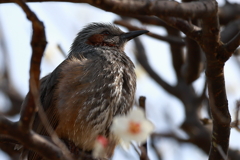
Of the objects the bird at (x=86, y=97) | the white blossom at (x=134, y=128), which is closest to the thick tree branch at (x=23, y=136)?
the white blossom at (x=134, y=128)

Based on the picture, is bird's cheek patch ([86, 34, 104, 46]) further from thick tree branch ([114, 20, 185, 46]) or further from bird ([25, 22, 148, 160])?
bird ([25, 22, 148, 160])

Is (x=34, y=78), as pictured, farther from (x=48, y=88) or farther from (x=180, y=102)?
(x=180, y=102)

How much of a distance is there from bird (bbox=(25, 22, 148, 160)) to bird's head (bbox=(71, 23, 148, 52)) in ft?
2.34

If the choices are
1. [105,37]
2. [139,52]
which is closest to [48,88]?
[105,37]

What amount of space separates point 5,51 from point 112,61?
2543 mm

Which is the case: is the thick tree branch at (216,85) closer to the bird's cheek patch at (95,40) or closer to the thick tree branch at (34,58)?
the thick tree branch at (34,58)

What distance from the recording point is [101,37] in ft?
18.6

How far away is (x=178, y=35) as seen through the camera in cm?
669

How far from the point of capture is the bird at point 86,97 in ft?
13.9

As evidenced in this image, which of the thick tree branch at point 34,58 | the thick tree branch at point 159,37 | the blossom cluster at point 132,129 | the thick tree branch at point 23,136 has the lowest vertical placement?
the thick tree branch at point 159,37

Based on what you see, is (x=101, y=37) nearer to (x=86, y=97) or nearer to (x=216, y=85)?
(x=86, y=97)

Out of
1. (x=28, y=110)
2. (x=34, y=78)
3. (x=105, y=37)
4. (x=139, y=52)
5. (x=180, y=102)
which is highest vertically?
(x=34, y=78)

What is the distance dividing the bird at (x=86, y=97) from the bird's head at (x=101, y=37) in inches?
28.0

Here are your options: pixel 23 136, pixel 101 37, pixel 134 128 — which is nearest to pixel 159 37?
pixel 101 37
